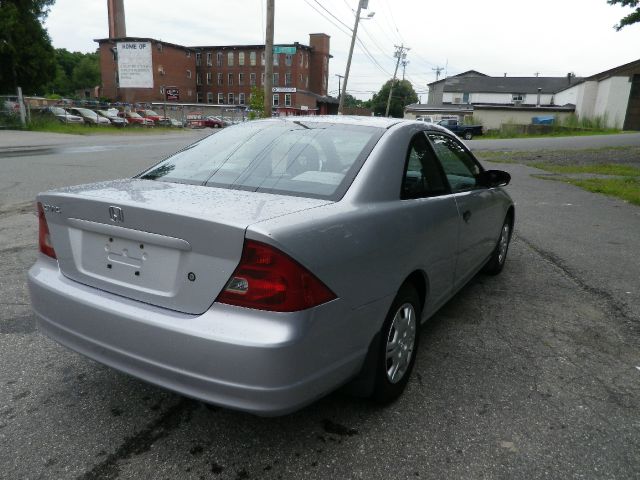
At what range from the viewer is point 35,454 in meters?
2.28

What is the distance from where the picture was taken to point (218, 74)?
83.8 m

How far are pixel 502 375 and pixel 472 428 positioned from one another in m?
0.66

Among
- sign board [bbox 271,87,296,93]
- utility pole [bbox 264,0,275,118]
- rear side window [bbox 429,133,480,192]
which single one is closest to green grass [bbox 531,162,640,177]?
utility pole [bbox 264,0,275,118]

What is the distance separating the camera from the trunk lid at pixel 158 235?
205cm

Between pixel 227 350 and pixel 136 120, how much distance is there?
44.6 meters

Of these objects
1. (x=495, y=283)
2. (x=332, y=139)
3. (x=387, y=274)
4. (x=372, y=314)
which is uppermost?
(x=332, y=139)

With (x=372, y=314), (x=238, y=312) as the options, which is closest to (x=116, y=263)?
(x=238, y=312)

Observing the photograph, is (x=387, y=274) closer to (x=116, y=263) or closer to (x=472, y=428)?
(x=472, y=428)


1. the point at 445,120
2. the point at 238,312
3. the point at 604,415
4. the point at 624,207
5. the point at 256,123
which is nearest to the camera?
the point at 238,312

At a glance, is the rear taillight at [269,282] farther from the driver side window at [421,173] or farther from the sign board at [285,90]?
the sign board at [285,90]

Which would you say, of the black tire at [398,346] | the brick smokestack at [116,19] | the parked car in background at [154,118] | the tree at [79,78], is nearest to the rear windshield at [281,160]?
the black tire at [398,346]

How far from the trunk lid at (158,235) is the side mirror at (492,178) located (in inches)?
84.6

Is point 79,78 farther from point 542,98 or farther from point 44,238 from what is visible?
point 44,238

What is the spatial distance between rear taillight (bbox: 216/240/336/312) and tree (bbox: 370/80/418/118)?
304ft
